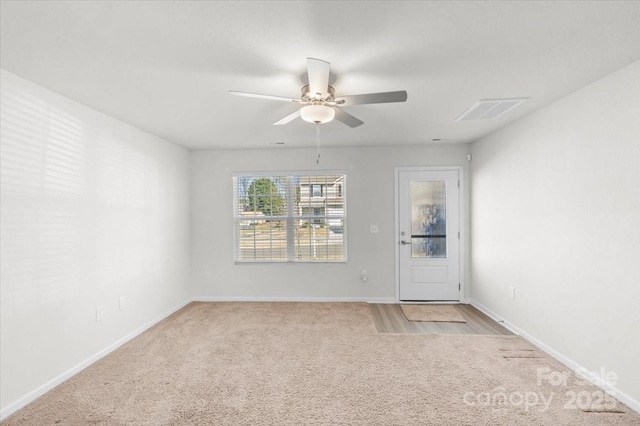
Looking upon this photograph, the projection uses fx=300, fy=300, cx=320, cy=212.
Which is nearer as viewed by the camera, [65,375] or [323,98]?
[323,98]

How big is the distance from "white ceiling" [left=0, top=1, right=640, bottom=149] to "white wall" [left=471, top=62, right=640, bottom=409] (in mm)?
319

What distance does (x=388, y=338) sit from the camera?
3338 mm

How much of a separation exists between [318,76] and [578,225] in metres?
2.52

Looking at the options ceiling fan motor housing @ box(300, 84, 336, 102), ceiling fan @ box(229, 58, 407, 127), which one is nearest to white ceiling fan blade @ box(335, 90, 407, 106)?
ceiling fan @ box(229, 58, 407, 127)

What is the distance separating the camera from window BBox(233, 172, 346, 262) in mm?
4809

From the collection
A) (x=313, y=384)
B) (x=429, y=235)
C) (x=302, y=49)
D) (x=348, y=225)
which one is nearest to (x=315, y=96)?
(x=302, y=49)

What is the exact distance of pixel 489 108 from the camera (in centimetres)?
299

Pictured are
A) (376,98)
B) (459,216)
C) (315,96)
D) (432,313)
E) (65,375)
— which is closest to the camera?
(376,98)

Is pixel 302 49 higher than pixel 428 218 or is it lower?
higher

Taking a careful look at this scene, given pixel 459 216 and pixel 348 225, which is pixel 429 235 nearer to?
pixel 459 216

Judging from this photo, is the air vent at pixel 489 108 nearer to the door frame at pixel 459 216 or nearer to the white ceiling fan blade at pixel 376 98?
the white ceiling fan blade at pixel 376 98

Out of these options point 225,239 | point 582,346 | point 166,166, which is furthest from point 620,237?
point 166,166

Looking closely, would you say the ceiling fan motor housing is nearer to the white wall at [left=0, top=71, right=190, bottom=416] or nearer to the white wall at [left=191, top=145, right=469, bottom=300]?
the white wall at [left=0, top=71, right=190, bottom=416]

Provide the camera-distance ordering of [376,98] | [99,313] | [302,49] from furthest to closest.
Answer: [99,313] < [376,98] < [302,49]
